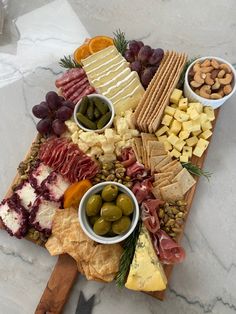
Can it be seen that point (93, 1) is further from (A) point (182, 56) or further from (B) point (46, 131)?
(B) point (46, 131)

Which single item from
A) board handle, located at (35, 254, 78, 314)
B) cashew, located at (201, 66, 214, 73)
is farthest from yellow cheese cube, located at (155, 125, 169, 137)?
board handle, located at (35, 254, 78, 314)

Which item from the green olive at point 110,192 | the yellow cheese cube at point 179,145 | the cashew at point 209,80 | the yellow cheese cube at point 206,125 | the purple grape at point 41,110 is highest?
the purple grape at point 41,110

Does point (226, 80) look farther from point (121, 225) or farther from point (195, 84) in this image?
point (121, 225)

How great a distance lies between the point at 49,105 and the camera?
131 centimetres

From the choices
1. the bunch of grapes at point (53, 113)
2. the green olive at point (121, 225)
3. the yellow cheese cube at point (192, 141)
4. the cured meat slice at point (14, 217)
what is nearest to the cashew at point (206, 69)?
the yellow cheese cube at point (192, 141)

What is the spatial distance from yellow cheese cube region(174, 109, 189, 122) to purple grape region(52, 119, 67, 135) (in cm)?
38

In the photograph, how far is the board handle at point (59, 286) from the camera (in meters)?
1.22

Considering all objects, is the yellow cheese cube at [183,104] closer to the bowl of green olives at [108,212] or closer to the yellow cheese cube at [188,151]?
the yellow cheese cube at [188,151]

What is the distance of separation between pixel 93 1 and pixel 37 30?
287 mm

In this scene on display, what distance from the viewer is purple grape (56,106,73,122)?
128cm

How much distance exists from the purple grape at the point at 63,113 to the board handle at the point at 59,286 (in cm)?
45

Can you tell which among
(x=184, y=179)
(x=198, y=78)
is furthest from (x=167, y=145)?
(x=198, y=78)

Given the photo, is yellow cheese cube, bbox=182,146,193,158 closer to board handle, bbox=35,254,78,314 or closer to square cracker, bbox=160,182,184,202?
square cracker, bbox=160,182,184,202

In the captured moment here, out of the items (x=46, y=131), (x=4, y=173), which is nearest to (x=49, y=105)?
(x=46, y=131)
